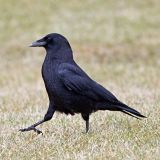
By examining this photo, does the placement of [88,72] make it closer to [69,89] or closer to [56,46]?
[56,46]

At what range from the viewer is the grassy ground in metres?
6.48

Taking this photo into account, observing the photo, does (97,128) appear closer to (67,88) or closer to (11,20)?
(67,88)

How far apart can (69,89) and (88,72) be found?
9.74 metres

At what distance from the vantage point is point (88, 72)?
16812 millimetres

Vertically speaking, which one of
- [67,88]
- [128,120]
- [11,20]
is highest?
[67,88]

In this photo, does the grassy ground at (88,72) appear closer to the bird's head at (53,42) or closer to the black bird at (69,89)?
the black bird at (69,89)

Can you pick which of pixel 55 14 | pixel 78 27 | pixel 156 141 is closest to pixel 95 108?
pixel 156 141

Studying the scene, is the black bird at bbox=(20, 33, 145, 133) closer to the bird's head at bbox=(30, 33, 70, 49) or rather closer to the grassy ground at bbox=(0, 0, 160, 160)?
the bird's head at bbox=(30, 33, 70, 49)

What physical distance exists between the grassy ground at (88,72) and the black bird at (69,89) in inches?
10.3

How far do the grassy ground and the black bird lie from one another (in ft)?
0.86

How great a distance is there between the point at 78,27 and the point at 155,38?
322cm

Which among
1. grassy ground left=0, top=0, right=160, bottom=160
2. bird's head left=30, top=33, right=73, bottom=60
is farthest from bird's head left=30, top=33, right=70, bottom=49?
grassy ground left=0, top=0, right=160, bottom=160

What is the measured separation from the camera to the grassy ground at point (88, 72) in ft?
21.2

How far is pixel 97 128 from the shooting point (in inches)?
301
